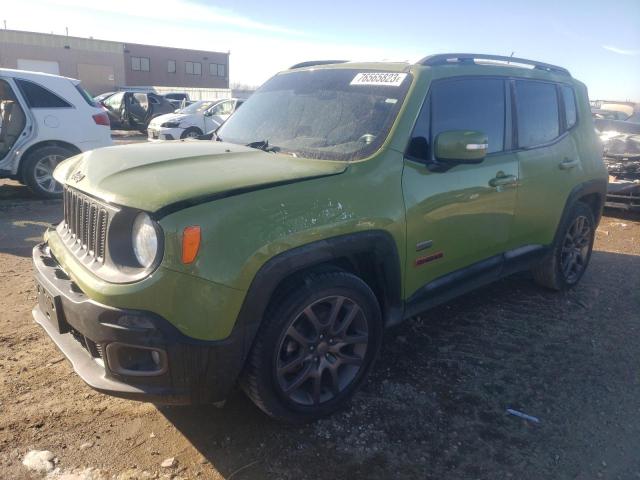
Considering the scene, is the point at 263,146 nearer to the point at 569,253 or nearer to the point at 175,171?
the point at 175,171

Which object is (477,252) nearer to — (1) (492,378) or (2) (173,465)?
(1) (492,378)

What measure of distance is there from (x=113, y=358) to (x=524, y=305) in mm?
3597

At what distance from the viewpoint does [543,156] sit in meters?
4.18

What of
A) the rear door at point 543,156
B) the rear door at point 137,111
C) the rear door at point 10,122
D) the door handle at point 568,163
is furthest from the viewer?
the rear door at point 137,111

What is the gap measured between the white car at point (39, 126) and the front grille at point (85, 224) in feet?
17.7

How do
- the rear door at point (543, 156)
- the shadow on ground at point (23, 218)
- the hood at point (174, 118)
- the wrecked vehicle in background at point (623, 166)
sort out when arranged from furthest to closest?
the hood at point (174, 118), the wrecked vehicle in background at point (623, 166), the shadow on ground at point (23, 218), the rear door at point (543, 156)

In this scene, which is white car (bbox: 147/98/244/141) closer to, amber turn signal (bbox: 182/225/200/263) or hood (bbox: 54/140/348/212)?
hood (bbox: 54/140/348/212)

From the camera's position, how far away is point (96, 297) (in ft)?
7.64

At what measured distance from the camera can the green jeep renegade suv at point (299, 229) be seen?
2295mm

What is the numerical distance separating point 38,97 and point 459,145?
705 centimetres

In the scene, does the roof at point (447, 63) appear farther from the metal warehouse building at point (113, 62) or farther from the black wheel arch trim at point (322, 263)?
the metal warehouse building at point (113, 62)

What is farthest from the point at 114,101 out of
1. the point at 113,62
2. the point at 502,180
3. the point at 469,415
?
the point at 113,62

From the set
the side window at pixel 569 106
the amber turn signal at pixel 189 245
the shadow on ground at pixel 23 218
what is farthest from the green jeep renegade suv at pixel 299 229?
the shadow on ground at pixel 23 218

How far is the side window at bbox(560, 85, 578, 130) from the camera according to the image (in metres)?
4.59
